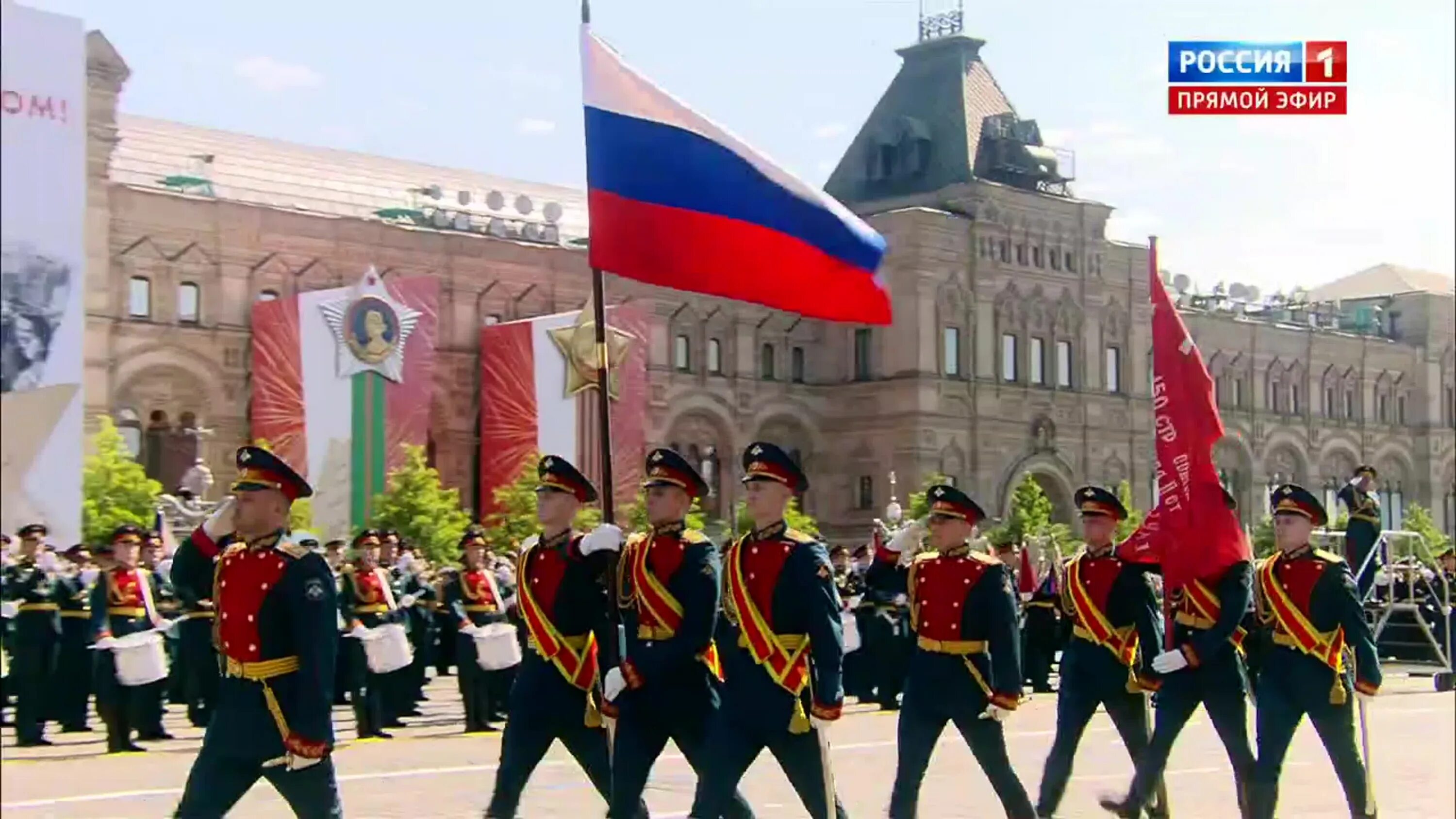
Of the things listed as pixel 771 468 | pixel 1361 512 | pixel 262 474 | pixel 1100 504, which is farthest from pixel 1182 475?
pixel 1361 512

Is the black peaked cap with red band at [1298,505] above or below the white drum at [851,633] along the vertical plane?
above

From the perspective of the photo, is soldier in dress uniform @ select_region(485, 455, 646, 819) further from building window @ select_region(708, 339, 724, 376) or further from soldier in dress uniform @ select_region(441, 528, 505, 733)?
building window @ select_region(708, 339, 724, 376)

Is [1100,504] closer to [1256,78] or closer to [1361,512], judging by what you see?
[1256,78]

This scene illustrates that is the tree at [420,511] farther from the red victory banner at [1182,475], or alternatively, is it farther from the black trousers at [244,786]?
the black trousers at [244,786]

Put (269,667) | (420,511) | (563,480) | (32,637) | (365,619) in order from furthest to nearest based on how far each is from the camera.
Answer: (420,511) → (365,619) → (32,637) → (563,480) → (269,667)

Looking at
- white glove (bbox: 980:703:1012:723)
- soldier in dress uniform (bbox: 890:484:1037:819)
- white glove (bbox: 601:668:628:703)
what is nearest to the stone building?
soldier in dress uniform (bbox: 890:484:1037:819)

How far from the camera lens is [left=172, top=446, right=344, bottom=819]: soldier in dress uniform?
25.3 feet

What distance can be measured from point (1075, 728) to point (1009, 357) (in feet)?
169

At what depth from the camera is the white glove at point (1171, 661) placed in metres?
10.7

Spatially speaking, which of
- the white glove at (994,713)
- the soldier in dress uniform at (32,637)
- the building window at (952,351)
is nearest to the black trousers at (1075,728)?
the white glove at (994,713)

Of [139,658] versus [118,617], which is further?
[118,617]

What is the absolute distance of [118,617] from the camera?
16.8 meters

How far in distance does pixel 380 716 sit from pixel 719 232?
9.74 meters

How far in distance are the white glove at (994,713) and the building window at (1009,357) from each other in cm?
5263
